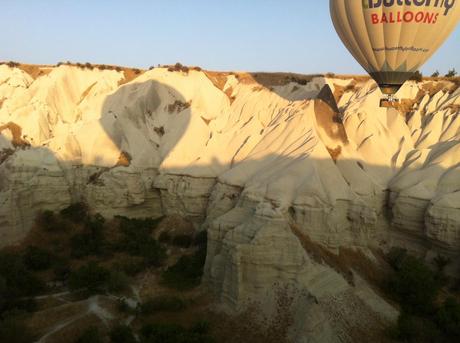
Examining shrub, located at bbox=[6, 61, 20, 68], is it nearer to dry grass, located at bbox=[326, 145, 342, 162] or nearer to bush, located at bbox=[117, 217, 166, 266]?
bush, located at bbox=[117, 217, 166, 266]

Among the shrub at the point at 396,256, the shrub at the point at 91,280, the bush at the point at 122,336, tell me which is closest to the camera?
the bush at the point at 122,336

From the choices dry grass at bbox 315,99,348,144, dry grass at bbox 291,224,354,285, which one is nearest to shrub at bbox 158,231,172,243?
dry grass at bbox 291,224,354,285

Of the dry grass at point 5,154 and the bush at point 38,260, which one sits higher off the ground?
the dry grass at point 5,154

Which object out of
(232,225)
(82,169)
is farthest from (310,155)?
(82,169)

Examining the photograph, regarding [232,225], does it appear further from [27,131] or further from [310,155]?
[27,131]

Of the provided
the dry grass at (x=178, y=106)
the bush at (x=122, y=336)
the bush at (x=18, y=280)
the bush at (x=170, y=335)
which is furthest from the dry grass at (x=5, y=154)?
the bush at (x=170, y=335)

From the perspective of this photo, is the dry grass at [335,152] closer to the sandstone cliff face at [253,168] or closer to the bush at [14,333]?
the sandstone cliff face at [253,168]
